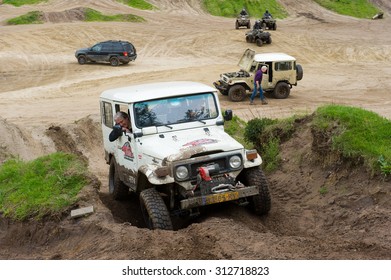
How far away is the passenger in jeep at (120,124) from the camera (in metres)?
9.51

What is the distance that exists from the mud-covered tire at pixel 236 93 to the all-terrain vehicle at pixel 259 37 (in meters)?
13.9

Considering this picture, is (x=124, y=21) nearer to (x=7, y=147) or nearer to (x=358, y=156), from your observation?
(x=7, y=147)

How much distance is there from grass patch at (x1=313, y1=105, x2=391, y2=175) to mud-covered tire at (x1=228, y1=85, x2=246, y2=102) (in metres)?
12.0

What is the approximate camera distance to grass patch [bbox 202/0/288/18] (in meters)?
50.7

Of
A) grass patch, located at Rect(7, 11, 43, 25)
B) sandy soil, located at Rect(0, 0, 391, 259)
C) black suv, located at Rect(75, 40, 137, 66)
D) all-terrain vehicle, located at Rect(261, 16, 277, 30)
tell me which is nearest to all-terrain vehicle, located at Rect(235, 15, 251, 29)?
sandy soil, located at Rect(0, 0, 391, 259)

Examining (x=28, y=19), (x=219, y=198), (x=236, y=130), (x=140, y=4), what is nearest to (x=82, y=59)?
(x=28, y=19)

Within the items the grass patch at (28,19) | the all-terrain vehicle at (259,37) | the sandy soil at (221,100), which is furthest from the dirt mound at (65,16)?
the all-terrain vehicle at (259,37)

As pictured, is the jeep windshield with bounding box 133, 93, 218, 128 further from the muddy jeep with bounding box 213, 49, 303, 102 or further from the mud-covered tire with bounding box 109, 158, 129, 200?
the muddy jeep with bounding box 213, 49, 303, 102

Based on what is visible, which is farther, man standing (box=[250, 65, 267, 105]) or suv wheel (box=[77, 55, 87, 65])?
suv wheel (box=[77, 55, 87, 65])

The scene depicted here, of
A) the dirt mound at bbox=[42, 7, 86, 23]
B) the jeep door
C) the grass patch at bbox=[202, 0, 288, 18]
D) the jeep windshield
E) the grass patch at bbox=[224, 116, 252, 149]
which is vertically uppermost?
the jeep windshield

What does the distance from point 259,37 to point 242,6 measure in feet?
57.7

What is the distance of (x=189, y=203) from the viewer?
8078 mm

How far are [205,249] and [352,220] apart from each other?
2.66 meters

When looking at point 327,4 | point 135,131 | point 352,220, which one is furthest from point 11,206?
point 327,4
